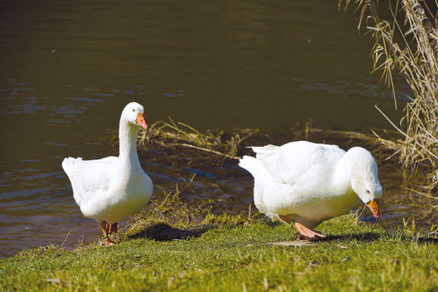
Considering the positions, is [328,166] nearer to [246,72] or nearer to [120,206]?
[120,206]

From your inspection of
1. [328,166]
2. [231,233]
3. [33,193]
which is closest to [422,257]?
[328,166]

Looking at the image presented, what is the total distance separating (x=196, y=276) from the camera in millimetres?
4262

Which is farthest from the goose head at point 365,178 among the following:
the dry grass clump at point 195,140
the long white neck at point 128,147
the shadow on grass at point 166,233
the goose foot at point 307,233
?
the dry grass clump at point 195,140

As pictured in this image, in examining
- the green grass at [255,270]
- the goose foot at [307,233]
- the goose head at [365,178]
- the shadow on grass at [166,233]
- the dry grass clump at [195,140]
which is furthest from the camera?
the dry grass clump at [195,140]

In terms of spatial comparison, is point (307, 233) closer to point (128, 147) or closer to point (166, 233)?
point (166, 233)

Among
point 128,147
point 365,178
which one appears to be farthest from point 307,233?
point 128,147

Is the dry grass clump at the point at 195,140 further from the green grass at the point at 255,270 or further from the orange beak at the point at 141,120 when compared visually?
the green grass at the point at 255,270

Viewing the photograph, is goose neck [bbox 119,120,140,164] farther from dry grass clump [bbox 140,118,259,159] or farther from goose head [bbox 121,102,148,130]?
dry grass clump [bbox 140,118,259,159]

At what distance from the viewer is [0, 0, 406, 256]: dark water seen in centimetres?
1067

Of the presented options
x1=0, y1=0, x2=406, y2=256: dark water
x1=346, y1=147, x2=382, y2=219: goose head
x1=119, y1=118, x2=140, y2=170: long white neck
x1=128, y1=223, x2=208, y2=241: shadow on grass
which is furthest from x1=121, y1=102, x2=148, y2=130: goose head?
x1=346, y1=147, x2=382, y2=219: goose head

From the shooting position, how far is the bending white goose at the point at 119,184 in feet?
24.8

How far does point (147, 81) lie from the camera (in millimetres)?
16656

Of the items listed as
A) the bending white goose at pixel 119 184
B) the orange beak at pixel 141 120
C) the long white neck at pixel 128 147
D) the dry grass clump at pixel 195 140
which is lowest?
the dry grass clump at pixel 195 140

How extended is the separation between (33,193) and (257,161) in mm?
5036
